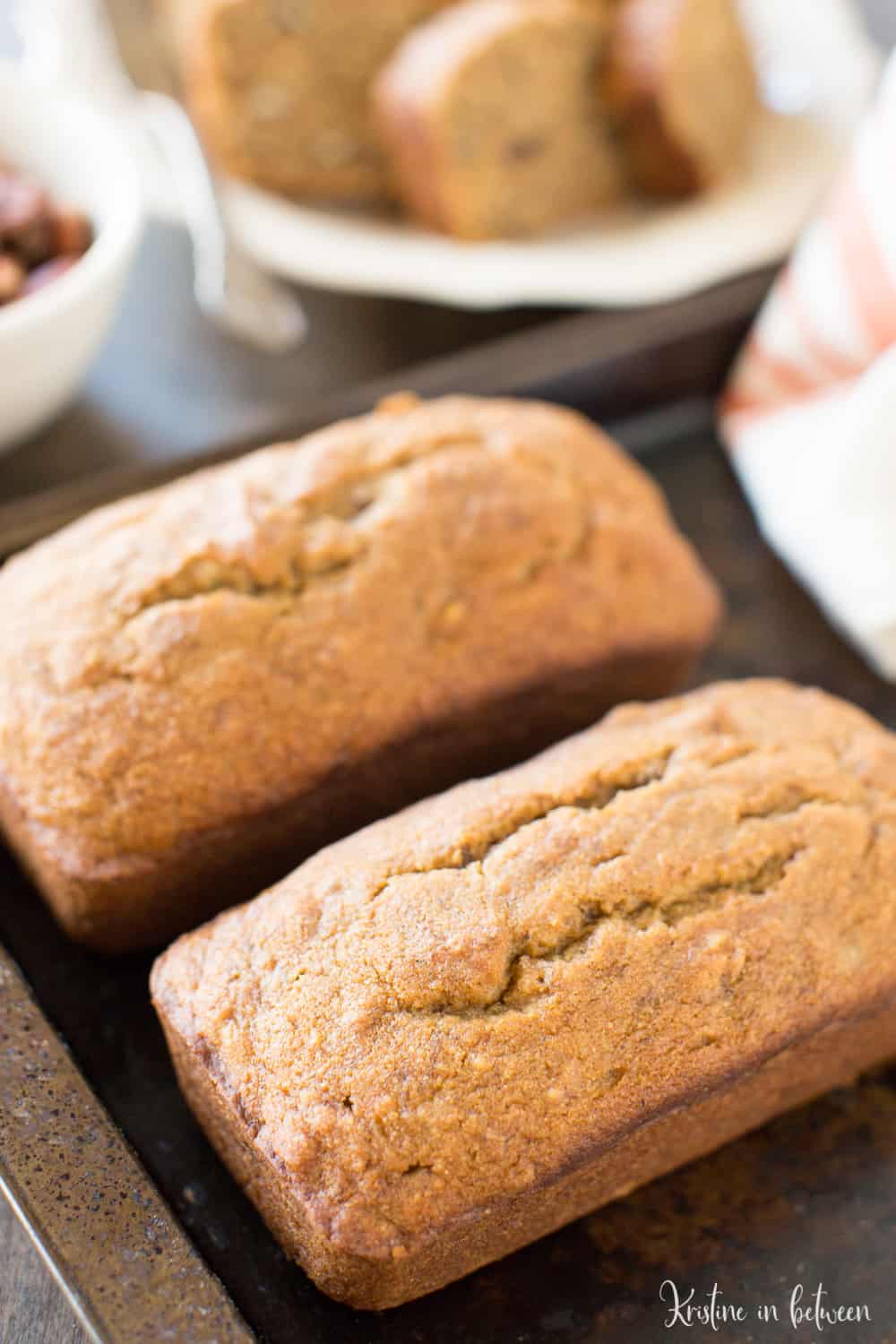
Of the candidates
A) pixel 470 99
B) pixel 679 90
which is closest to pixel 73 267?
pixel 470 99

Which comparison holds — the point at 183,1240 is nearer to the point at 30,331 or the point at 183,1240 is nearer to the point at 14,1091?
the point at 14,1091

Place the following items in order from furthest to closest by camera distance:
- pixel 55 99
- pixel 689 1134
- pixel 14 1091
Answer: pixel 55 99 → pixel 689 1134 → pixel 14 1091

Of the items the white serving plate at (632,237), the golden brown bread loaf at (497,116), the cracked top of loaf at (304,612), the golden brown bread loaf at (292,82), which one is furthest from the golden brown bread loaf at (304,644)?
the golden brown bread loaf at (292,82)

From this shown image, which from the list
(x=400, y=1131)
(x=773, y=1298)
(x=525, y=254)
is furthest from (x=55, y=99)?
(x=773, y=1298)

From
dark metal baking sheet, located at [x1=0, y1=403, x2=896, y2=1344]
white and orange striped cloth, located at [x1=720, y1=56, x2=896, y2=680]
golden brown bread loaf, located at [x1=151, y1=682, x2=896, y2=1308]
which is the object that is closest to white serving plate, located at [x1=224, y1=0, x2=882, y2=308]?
white and orange striped cloth, located at [x1=720, y1=56, x2=896, y2=680]

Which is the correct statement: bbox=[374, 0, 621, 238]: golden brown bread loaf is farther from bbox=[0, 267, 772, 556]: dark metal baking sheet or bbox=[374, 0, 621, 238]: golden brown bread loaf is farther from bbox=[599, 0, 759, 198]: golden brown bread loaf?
bbox=[0, 267, 772, 556]: dark metal baking sheet

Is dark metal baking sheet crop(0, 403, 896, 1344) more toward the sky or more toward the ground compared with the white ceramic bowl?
more toward the ground

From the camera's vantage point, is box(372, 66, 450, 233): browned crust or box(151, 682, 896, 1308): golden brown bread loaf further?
box(372, 66, 450, 233): browned crust
